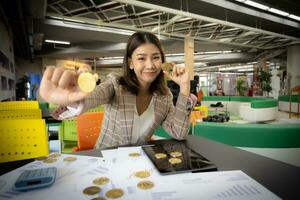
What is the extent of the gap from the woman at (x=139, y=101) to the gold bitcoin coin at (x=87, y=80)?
0.33 metres

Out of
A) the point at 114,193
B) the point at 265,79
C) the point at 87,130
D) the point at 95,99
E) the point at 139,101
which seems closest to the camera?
the point at 114,193

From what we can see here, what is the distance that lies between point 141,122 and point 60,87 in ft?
2.21

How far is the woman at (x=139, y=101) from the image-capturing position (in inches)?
54.6

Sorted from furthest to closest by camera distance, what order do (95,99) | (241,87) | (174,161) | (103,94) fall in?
(241,87), (103,94), (95,99), (174,161)

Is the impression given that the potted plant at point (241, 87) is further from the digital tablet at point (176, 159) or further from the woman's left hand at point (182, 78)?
the digital tablet at point (176, 159)

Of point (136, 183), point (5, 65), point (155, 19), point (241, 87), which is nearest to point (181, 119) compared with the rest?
point (136, 183)

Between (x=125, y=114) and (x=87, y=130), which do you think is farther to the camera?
(x=87, y=130)

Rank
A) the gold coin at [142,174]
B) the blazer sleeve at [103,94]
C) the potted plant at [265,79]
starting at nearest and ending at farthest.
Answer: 1. the gold coin at [142,174]
2. the blazer sleeve at [103,94]
3. the potted plant at [265,79]

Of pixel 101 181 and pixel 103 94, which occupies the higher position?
pixel 103 94

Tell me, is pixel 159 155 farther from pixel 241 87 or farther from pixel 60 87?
pixel 241 87

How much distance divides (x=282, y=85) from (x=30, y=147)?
1458 centimetres

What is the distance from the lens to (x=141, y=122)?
148 centimetres

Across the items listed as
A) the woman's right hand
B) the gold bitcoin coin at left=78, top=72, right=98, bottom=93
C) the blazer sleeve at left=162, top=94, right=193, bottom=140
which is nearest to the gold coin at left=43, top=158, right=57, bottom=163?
the woman's right hand

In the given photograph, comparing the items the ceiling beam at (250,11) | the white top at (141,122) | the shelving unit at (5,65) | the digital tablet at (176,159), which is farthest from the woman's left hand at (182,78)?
the shelving unit at (5,65)
